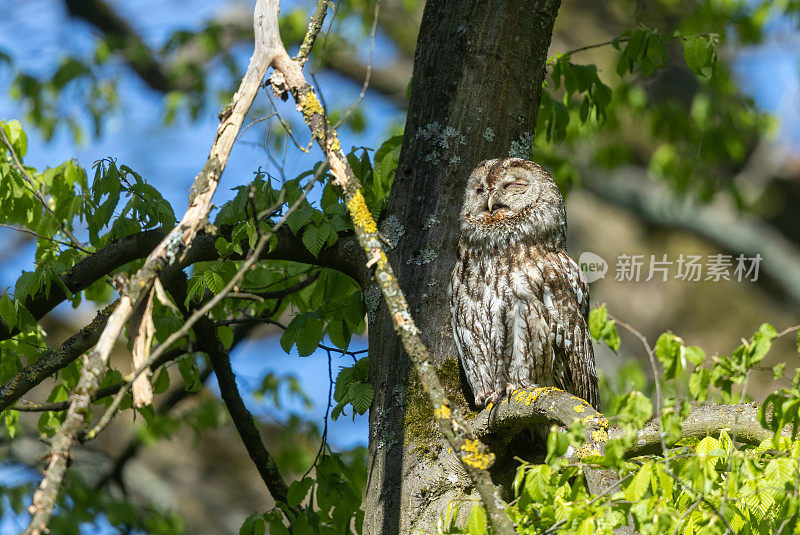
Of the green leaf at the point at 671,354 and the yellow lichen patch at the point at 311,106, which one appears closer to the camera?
the yellow lichen patch at the point at 311,106

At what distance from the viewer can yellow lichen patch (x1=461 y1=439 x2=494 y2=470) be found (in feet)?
5.29

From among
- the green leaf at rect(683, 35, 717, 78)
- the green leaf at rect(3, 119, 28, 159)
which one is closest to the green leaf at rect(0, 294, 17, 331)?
the green leaf at rect(3, 119, 28, 159)

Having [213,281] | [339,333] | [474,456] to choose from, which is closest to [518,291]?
[339,333]

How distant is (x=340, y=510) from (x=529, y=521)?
4.52 ft

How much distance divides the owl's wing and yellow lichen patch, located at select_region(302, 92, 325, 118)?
1370mm

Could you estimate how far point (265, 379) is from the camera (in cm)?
529

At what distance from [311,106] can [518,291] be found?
1.32m

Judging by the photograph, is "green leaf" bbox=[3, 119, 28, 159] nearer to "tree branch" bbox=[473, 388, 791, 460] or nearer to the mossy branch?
the mossy branch

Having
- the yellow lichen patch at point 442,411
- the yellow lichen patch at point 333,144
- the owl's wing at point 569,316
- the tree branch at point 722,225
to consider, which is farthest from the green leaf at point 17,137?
the tree branch at point 722,225

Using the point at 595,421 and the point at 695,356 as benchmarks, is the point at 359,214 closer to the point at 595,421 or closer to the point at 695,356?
the point at 595,421

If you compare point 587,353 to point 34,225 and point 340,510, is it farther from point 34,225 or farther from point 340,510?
point 34,225

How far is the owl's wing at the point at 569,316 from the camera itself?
10.0 feet

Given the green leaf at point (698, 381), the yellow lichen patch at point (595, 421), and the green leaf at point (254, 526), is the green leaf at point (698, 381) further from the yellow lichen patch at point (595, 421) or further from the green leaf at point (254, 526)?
the green leaf at point (254, 526)

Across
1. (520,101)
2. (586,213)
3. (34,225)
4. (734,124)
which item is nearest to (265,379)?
(34,225)
